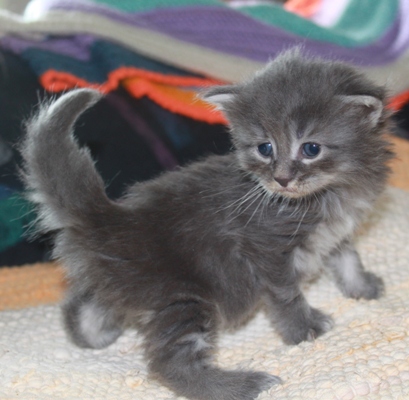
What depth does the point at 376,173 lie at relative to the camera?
1.89 metres

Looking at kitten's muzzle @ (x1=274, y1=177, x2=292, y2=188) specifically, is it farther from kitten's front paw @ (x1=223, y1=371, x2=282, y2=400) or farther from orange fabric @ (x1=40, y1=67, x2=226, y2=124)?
orange fabric @ (x1=40, y1=67, x2=226, y2=124)

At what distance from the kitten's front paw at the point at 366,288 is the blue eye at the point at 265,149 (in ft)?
2.03

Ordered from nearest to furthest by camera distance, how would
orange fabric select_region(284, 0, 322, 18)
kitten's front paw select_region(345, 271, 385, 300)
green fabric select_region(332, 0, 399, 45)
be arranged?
kitten's front paw select_region(345, 271, 385, 300)
green fabric select_region(332, 0, 399, 45)
orange fabric select_region(284, 0, 322, 18)

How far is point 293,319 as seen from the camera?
1924mm

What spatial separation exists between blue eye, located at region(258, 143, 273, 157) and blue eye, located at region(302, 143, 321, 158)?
0.12 metres

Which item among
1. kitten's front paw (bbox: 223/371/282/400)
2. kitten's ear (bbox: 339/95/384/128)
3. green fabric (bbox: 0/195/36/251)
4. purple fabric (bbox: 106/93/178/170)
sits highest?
kitten's ear (bbox: 339/95/384/128)

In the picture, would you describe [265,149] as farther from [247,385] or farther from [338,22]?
[338,22]

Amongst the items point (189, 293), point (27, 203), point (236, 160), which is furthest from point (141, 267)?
point (27, 203)

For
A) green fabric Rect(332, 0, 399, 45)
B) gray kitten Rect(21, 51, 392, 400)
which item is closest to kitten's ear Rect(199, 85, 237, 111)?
gray kitten Rect(21, 51, 392, 400)

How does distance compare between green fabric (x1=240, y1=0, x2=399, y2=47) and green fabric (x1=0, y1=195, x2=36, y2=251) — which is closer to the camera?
green fabric (x1=0, y1=195, x2=36, y2=251)

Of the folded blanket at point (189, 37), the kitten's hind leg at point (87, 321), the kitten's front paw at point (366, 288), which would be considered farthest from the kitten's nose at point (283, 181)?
the folded blanket at point (189, 37)

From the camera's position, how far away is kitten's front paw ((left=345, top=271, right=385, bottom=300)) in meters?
2.13

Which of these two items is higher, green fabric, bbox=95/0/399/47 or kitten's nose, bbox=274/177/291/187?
kitten's nose, bbox=274/177/291/187

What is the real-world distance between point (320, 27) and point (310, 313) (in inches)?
62.8
